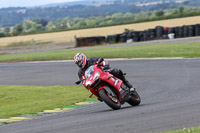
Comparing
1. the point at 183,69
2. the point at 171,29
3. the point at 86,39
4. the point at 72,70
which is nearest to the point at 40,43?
the point at 86,39

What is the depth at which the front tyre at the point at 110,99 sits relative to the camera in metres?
10.3

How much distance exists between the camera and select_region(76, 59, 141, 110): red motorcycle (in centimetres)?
1044

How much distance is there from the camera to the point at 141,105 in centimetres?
1130

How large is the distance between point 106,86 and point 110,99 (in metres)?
0.36

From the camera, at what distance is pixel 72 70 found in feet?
79.7

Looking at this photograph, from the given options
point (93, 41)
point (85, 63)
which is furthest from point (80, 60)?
point (93, 41)

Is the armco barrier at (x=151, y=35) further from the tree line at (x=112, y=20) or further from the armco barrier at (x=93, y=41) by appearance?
the tree line at (x=112, y=20)

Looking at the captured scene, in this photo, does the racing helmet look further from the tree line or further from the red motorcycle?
the tree line

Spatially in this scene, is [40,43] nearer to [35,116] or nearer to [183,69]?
[183,69]

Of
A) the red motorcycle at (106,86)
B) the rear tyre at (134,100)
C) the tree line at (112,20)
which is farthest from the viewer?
the tree line at (112,20)

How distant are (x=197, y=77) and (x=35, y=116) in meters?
7.59

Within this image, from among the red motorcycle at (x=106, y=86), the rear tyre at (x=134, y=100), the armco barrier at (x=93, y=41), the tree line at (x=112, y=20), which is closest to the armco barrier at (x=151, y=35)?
the armco barrier at (x=93, y=41)

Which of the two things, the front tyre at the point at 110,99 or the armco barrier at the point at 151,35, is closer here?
the front tyre at the point at 110,99

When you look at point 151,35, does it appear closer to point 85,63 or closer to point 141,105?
point 141,105
